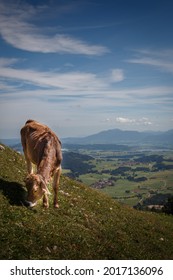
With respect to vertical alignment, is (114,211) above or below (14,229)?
below

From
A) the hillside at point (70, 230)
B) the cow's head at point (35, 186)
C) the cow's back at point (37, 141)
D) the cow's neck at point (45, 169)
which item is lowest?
the hillside at point (70, 230)

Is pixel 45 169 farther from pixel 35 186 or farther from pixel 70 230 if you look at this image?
pixel 70 230

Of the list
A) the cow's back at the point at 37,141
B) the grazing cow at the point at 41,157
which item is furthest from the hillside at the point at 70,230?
the cow's back at the point at 37,141

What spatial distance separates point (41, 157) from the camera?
1516 cm

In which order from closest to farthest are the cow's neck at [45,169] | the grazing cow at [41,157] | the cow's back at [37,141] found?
the grazing cow at [41,157], the cow's neck at [45,169], the cow's back at [37,141]

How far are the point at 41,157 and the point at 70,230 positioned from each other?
3.64 m

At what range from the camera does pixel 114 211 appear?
2120 centimetres

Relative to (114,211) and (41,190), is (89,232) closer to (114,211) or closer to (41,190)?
(41,190)

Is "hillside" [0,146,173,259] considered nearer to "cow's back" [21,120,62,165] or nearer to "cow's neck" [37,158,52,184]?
"cow's neck" [37,158,52,184]

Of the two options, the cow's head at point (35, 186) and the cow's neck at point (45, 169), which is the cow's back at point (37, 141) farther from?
the cow's head at point (35, 186)

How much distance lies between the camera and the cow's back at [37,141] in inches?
608

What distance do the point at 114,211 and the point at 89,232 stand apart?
634 centimetres

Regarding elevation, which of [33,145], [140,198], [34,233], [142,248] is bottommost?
[140,198]

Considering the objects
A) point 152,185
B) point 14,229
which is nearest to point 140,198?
point 152,185
